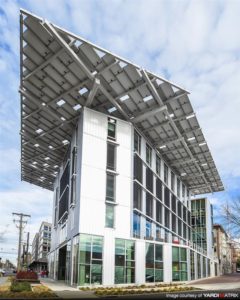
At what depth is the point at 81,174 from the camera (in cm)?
3084

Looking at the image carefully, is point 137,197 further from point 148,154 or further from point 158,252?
point 148,154

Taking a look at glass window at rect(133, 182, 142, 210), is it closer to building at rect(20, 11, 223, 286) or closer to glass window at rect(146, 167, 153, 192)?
building at rect(20, 11, 223, 286)

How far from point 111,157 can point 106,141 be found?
1.46 metres

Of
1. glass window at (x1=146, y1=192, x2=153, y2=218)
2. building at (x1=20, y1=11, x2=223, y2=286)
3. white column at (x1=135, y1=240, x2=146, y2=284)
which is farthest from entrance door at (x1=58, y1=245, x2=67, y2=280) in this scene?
white column at (x1=135, y1=240, x2=146, y2=284)

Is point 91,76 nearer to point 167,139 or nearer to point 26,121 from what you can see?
point 26,121

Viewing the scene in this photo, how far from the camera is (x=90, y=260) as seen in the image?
29141mm

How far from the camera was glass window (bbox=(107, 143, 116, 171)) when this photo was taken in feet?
108

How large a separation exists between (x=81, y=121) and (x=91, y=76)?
5.78 metres

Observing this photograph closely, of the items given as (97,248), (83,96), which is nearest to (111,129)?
(83,96)

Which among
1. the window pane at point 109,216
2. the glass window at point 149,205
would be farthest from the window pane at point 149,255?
the window pane at point 109,216

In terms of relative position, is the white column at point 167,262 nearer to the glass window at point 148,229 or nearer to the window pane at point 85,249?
the glass window at point 148,229

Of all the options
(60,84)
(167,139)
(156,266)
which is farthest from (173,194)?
(60,84)

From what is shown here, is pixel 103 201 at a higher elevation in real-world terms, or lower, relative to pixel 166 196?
lower

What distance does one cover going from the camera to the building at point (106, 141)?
27.2 metres
